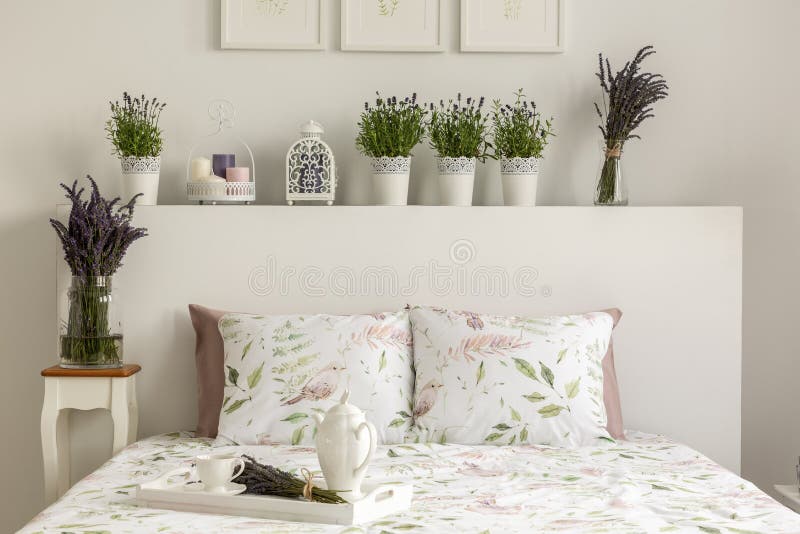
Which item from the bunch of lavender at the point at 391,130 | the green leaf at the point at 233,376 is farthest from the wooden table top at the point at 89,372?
the bunch of lavender at the point at 391,130

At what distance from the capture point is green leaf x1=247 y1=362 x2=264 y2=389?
270 centimetres

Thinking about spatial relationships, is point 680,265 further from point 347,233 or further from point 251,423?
point 251,423

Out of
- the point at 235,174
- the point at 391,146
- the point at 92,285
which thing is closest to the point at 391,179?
the point at 391,146

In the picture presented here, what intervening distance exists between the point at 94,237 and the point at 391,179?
3.12ft

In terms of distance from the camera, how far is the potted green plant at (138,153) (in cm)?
298

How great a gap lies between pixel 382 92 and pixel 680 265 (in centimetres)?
116

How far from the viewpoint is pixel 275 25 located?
312cm

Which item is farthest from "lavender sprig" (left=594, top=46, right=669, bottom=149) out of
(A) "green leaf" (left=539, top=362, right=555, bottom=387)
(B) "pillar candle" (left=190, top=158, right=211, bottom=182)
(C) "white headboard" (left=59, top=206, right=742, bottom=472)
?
(B) "pillar candle" (left=190, top=158, right=211, bottom=182)

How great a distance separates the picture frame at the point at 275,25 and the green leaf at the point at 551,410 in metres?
1.42

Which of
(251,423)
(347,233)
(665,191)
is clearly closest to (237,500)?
(251,423)

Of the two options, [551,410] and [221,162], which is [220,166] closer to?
[221,162]

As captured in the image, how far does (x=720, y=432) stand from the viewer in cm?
303

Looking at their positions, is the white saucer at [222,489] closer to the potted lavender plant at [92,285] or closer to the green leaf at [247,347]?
the green leaf at [247,347]

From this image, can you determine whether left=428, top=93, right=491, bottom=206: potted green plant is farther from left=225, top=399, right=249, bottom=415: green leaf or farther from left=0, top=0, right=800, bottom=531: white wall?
left=225, top=399, right=249, bottom=415: green leaf
